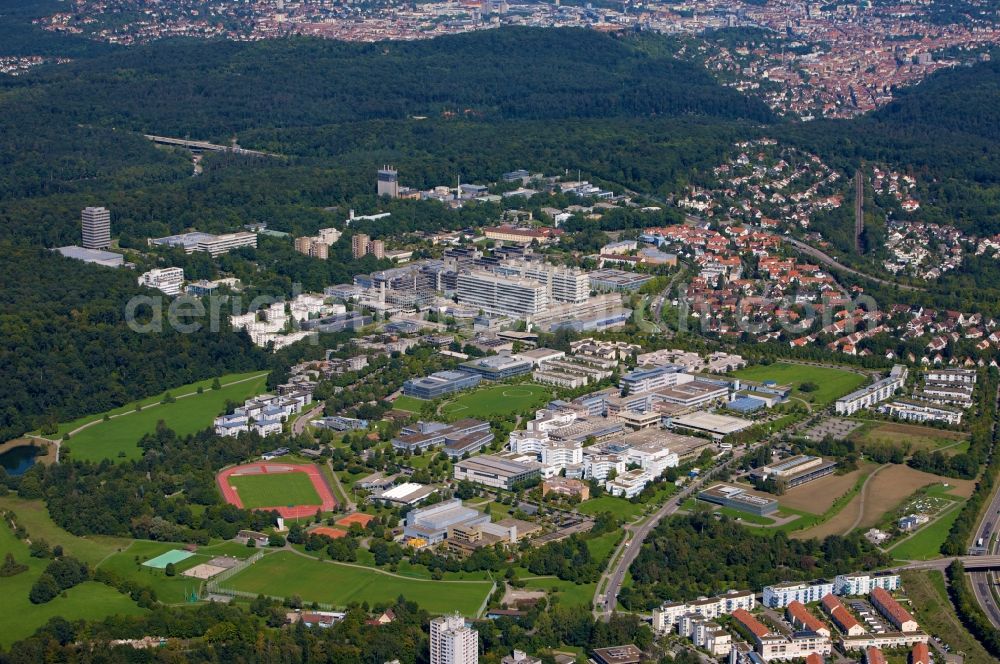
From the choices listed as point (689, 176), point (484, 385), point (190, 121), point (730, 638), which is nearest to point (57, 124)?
point (190, 121)

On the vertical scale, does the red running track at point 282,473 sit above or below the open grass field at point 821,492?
below

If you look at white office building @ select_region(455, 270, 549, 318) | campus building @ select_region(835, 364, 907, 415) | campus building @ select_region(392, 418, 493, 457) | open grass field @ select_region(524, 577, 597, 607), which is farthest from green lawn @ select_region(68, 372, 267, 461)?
campus building @ select_region(835, 364, 907, 415)

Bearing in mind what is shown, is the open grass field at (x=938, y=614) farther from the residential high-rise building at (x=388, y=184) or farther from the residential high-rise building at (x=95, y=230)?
the residential high-rise building at (x=388, y=184)

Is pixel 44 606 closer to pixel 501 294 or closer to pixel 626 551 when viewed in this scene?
pixel 626 551

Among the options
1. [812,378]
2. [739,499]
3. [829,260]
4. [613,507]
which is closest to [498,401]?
[613,507]

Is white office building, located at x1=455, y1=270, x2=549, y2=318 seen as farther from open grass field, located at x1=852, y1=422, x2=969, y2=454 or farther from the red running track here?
the red running track

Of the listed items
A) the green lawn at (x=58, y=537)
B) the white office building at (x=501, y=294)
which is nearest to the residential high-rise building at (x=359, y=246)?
the white office building at (x=501, y=294)
